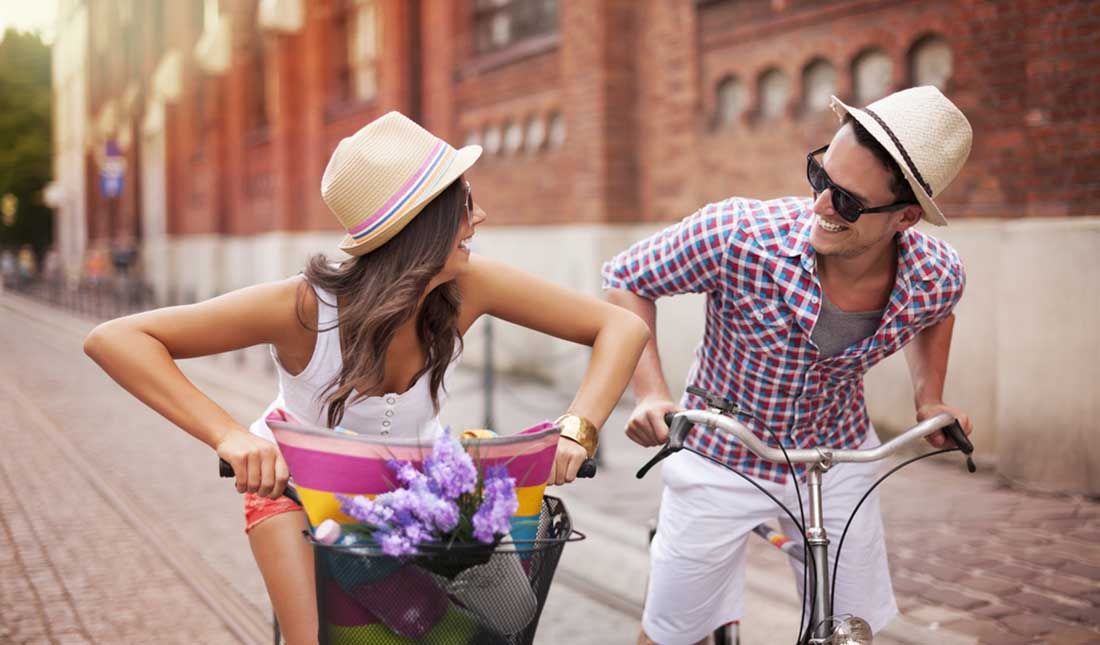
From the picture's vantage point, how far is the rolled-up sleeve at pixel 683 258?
3.05m

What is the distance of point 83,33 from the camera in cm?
5084

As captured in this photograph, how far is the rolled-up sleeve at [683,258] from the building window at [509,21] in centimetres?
1128

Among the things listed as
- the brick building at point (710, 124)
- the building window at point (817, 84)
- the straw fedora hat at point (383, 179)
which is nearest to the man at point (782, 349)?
the straw fedora hat at point (383, 179)

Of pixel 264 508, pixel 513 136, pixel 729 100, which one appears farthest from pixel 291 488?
pixel 513 136

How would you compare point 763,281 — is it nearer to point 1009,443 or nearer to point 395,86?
point 1009,443

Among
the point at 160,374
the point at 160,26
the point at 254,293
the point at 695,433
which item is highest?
the point at 160,26

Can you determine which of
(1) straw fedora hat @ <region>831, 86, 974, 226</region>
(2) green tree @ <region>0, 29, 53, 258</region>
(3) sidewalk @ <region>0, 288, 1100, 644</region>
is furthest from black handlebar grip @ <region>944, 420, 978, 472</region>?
(2) green tree @ <region>0, 29, 53, 258</region>

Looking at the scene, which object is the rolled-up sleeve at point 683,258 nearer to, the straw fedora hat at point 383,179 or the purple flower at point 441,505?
the straw fedora hat at point 383,179

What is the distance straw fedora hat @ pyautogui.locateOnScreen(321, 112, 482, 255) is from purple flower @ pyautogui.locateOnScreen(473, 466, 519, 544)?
0.69 m

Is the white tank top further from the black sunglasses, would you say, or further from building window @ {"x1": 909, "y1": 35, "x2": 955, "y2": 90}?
building window @ {"x1": 909, "y1": 35, "x2": 955, "y2": 90}

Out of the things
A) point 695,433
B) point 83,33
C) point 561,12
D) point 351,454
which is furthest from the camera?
point 83,33

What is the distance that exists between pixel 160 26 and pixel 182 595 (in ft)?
116

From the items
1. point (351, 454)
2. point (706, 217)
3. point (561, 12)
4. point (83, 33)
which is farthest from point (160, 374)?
point (83, 33)

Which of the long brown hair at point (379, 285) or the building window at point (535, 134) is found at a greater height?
the building window at point (535, 134)
